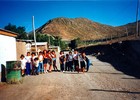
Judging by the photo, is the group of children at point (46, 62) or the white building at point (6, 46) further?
the group of children at point (46, 62)

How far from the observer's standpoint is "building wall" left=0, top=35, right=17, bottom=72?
509 inches

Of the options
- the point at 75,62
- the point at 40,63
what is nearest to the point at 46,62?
the point at 40,63

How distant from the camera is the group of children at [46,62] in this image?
1427cm

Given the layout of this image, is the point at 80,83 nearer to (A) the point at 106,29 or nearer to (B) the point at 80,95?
(B) the point at 80,95

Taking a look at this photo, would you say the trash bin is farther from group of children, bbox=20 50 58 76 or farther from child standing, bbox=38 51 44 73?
child standing, bbox=38 51 44 73

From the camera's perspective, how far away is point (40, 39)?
71.9 meters

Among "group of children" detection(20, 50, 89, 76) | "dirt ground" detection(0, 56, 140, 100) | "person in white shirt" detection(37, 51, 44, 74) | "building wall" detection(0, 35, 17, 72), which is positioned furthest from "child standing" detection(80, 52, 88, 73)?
"building wall" detection(0, 35, 17, 72)

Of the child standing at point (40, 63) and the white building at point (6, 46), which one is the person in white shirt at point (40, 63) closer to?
the child standing at point (40, 63)

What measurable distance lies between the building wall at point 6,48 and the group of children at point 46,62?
3.34 ft

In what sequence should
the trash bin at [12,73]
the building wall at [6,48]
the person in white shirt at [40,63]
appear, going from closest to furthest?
1. the trash bin at [12,73]
2. the building wall at [6,48]
3. the person in white shirt at [40,63]

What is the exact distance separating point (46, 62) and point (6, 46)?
3.05 m

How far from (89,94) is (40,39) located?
64.6 m

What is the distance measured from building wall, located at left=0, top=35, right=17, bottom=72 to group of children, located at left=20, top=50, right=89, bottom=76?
102cm

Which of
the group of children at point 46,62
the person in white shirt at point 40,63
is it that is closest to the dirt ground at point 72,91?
the group of children at point 46,62
